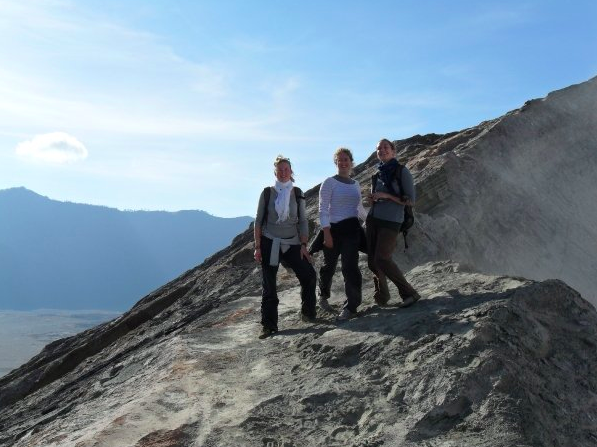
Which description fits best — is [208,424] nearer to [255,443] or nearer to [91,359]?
[255,443]

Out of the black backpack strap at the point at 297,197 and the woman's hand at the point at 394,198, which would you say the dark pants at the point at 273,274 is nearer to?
the black backpack strap at the point at 297,197

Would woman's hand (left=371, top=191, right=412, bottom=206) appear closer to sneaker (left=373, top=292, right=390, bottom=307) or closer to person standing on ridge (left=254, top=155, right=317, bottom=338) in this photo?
person standing on ridge (left=254, top=155, right=317, bottom=338)

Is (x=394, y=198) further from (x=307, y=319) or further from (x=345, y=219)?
(x=307, y=319)

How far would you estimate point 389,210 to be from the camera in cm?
760

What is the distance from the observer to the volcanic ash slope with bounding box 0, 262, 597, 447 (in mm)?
5301

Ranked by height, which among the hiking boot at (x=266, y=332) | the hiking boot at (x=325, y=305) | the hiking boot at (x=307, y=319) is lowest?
the hiking boot at (x=266, y=332)

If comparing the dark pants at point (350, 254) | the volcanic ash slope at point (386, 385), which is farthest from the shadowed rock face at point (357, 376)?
the dark pants at point (350, 254)

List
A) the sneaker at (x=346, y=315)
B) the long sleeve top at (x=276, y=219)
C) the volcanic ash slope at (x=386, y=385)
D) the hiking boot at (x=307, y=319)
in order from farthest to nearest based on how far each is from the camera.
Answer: the hiking boot at (x=307, y=319), the long sleeve top at (x=276, y=219), the sneaker at (x=346, y=315), the volcanic ash slope at (x=386, y=385)

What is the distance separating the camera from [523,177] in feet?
49.2

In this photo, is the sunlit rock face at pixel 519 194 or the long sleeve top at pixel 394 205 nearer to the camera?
the long sleeve top at pixel 394 205

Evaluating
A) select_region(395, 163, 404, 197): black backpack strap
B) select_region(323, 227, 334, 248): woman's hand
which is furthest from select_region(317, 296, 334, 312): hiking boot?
select_region(395, 163, 404, 197): black backpack strap

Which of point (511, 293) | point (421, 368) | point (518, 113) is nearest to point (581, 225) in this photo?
point (518, 113)

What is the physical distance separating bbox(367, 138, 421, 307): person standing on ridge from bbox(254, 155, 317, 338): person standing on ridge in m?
0.94

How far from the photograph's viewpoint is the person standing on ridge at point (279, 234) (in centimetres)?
798
